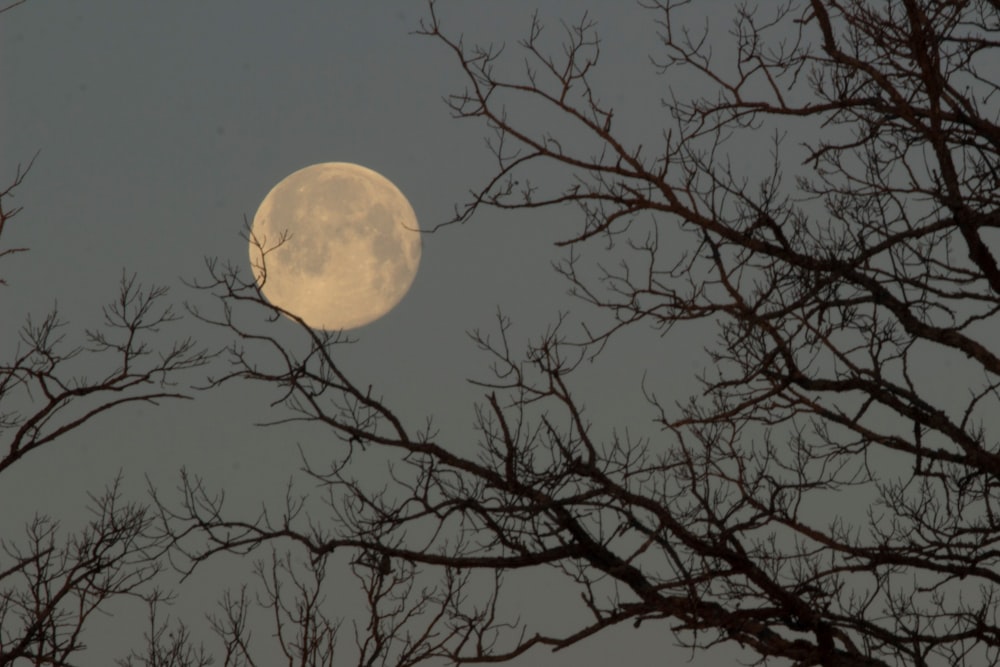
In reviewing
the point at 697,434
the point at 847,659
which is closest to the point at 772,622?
the point at 847,659

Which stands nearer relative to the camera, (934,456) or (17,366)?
(17,366)

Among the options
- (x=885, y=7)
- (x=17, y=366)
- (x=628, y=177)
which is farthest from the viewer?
(x=628, y=177)

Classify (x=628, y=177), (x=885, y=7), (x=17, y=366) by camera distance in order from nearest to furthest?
(x=17, y=366) < (x=885, y=7) < (x=628, y=177)

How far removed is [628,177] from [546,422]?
6.19ft

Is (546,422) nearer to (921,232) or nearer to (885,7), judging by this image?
(921,232)

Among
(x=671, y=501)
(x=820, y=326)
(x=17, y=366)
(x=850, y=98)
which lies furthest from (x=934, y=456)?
(x=17, y=366)

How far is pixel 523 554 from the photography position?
9.91 metres

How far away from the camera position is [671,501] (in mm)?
10086

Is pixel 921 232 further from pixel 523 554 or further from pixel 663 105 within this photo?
pixel 523 554

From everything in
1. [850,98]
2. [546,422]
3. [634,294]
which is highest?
[850,98]

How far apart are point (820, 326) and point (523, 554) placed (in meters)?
2.79

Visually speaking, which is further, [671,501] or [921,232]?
[671,501]

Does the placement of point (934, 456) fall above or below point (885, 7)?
below

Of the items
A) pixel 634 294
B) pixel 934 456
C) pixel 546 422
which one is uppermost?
pixel 634 294
